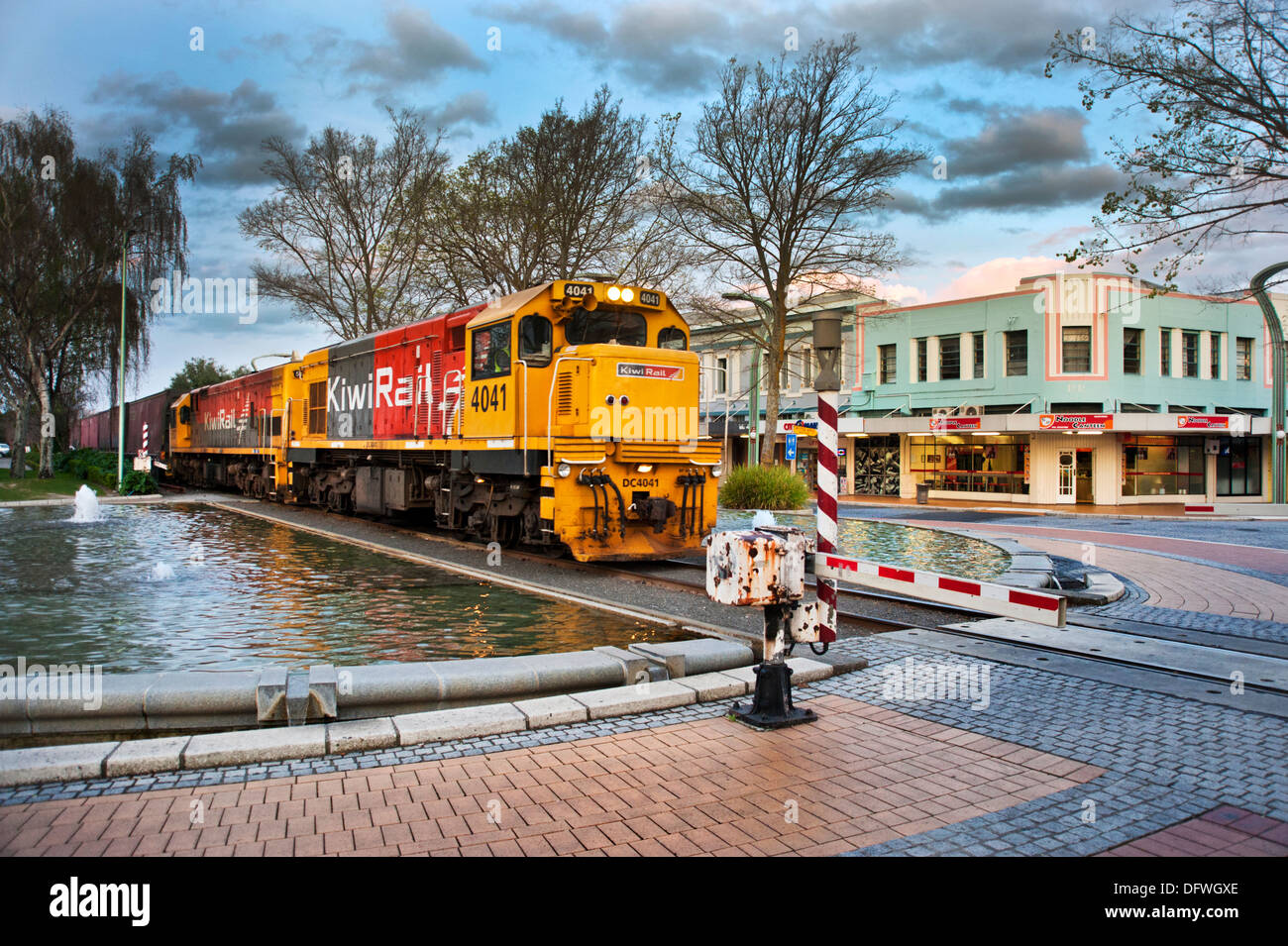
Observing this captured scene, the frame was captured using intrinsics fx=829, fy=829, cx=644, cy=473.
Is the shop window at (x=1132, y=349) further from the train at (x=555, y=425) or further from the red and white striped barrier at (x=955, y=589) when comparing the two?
the red and white striped barrier at (x=955, y=589)

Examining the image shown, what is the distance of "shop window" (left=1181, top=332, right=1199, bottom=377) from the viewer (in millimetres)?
35125

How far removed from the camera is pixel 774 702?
511 cm

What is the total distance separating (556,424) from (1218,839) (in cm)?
872

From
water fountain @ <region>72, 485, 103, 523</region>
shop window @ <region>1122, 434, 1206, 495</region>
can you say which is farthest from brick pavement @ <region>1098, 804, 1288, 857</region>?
shop window @ <region>1122, 434, 1206, 495</region>

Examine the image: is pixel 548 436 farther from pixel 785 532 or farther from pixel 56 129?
pixel 56 129

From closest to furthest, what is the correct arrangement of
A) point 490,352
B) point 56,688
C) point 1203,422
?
point 56,688, point 490,352, point 1203,422

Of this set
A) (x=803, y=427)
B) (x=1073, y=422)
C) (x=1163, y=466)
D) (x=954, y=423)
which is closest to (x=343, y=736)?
(x=803, y=427)

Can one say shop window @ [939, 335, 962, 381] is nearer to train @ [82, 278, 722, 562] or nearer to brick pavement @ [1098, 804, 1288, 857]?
train @ [82, 278, 722, 562]

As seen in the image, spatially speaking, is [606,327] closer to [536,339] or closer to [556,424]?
[536,339]

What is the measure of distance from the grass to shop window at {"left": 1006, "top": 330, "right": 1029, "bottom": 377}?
110 ft

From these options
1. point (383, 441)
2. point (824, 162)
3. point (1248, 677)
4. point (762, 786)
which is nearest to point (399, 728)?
point (762, 786)

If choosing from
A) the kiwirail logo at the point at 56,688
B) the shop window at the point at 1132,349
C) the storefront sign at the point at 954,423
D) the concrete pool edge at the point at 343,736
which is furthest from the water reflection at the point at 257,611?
the shop window at the point at 1132,349
